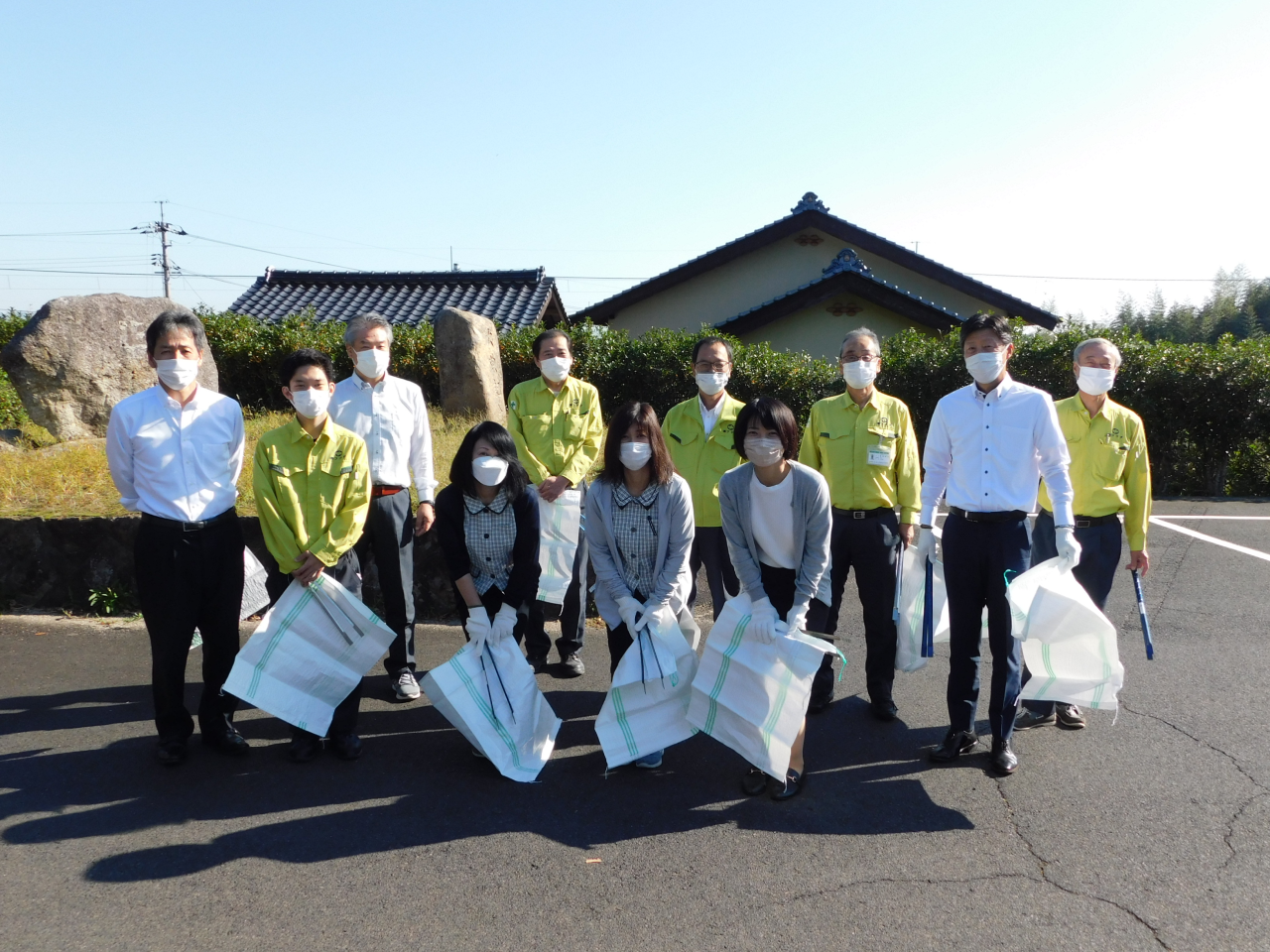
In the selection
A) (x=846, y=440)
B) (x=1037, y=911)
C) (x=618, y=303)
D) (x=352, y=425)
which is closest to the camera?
(x=1037, y=911)

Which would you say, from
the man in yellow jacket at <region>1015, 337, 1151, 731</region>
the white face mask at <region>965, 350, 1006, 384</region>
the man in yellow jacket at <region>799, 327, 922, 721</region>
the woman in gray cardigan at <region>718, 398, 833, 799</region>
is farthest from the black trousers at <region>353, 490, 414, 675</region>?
the man in yellow jacket at <region>1015, 337, 1151, 731</region>

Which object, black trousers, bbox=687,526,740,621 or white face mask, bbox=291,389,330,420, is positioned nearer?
white face mask, bbox=291,389,330,420

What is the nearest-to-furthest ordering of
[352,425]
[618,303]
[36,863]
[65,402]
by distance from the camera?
1. [36,863]
2. [352,425]
3. [65,402]
4. [618,303]

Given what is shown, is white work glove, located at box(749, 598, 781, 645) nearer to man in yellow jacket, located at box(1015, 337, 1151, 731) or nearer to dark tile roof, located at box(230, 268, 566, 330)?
man in yellow jacket, located at box(1015, 337, 1151, 731)

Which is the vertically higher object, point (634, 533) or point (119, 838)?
point (634, 533)

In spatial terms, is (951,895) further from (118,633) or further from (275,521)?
(118,633)

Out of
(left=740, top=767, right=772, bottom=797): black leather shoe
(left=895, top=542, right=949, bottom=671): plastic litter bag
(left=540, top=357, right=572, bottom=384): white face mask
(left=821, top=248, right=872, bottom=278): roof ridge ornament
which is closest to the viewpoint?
(left=740, top=767, right=772, bottom=797): black leather shoe

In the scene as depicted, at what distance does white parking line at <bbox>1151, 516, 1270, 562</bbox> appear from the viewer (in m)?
7.98

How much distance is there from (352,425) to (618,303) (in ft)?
40.4

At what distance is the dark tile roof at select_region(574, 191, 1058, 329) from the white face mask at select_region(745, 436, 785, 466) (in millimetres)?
12550

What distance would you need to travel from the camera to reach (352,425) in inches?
187

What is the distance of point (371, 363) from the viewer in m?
4.76

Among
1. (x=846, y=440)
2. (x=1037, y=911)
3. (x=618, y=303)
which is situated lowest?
(x=1037, y=911)

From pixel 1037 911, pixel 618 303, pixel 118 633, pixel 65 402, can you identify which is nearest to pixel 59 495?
pixel 118 633
